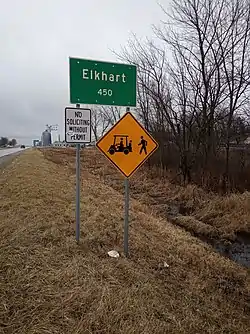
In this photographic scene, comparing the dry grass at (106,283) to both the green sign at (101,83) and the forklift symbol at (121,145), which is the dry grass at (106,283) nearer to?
the forklift symbol at (121,145)

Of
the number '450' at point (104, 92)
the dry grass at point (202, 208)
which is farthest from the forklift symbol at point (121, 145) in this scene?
the dry grass at point (202, 208)

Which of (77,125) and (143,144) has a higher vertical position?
(77,125)

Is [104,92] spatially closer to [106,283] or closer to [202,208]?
[106,283]

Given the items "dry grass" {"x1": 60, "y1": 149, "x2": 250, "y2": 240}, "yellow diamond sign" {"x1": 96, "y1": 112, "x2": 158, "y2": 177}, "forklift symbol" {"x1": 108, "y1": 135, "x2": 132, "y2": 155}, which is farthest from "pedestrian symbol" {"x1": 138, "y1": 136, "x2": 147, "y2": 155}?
"dry grass" {"x1": 60, "y1": 149, "x2": 250, "y2": 240}

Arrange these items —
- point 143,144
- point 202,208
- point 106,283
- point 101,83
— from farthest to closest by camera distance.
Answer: point 202,208
point 143,144
point 101,83
point 106,283

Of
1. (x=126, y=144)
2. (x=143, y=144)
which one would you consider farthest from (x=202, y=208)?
(x=126, y=144)

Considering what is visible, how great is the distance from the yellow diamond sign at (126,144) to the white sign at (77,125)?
283 mm

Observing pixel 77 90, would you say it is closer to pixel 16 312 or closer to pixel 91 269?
pixel 91 269

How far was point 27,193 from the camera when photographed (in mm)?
9414

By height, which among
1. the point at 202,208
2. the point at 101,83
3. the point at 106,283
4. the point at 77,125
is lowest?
the point at 202,208

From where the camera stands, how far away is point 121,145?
514 centimetres

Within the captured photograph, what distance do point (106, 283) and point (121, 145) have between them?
6.65ft

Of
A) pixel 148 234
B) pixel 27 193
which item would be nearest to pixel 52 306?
pixel 148 234

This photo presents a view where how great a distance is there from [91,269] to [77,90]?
253cm
